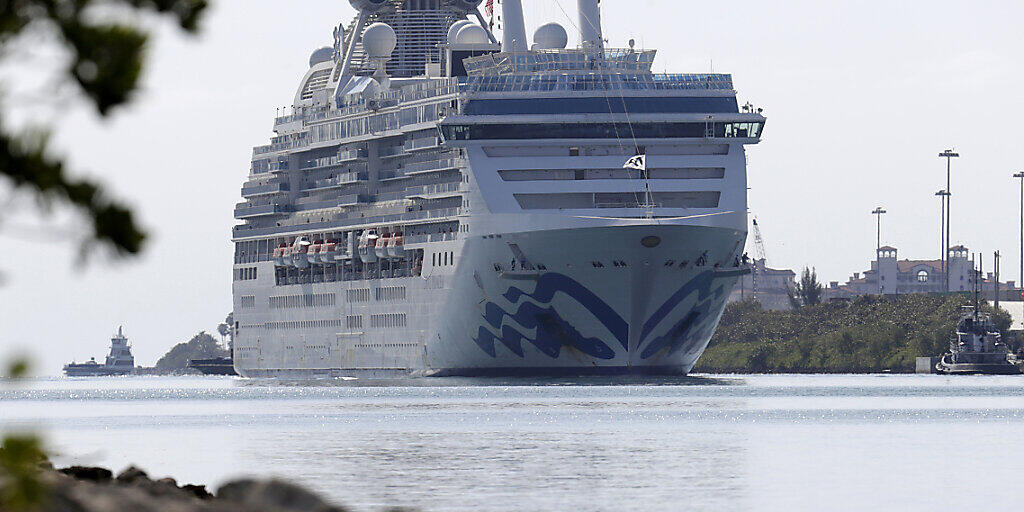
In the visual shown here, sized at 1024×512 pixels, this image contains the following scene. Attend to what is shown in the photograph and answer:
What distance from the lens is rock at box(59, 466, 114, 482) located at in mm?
25513

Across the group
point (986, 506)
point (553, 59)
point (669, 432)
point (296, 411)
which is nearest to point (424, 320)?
point (553, 59)

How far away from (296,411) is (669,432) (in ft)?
63.7

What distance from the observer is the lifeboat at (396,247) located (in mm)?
92312

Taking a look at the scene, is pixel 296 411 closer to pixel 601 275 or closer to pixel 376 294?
pixel 601 275

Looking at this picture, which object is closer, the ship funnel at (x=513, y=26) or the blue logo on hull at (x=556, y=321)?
the blue logo on hull at (x=556, y=321)

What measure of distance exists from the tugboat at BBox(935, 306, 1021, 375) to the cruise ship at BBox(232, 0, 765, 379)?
39233 mm

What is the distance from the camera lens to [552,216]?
76562 millimetres

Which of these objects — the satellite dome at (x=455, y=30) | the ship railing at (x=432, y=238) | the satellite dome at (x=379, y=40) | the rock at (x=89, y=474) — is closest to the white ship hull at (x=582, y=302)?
the ship railing at (x=432, y=238)

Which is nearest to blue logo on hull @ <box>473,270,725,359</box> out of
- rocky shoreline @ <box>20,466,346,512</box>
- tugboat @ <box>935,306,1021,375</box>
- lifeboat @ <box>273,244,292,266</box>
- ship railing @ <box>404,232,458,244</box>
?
ship railing @ <box>404,232,458,244</box>

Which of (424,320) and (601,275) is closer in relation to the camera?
(601,275)

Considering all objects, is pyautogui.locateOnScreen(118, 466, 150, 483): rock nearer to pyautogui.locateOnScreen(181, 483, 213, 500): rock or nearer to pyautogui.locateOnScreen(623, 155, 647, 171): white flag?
pyautogui.locateOnScreen(181, 483, 213, 500): rock

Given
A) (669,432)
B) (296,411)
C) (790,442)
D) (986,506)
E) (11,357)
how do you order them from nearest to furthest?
(11,357), (986,506), (790,442), (669,432), (296,411)

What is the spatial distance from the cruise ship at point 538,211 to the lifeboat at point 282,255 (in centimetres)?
583

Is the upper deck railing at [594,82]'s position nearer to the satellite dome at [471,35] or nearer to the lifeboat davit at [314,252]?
the satellite dome at [471,35]
